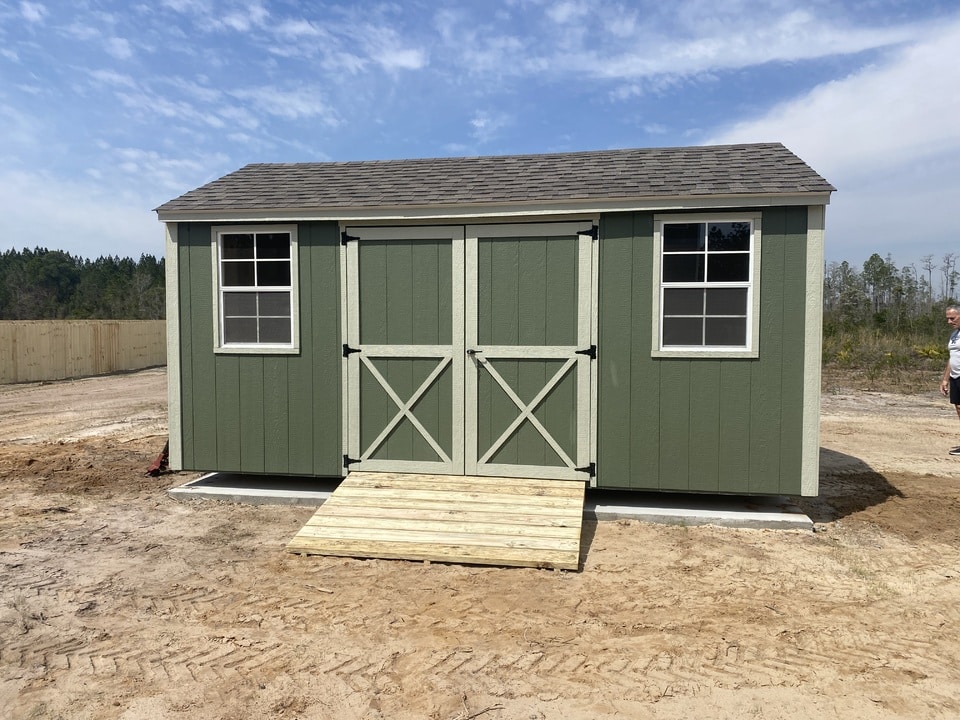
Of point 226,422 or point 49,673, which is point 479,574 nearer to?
point 49,673

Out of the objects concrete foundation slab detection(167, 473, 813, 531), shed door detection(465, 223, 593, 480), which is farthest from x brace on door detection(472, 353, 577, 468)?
concrete foundation slab detection(167, 473, 813, 531)

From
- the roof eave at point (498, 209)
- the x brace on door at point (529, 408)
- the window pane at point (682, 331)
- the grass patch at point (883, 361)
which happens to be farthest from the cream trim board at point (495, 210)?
the grass patch at point (883, 361)

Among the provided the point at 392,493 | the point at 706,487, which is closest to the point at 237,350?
the point at 392,493

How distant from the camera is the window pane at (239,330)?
6.17m

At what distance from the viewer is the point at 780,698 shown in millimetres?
2900

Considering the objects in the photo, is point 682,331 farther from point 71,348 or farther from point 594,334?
point 71,348

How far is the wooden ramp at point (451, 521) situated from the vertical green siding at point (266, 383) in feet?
2.17

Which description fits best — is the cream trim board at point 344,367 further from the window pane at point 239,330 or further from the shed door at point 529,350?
the shed door at point 529,350

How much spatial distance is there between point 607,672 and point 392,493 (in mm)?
2817

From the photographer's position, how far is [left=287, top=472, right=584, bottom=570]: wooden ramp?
4641mm

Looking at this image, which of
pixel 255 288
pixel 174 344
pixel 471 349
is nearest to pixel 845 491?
pixel 471 349

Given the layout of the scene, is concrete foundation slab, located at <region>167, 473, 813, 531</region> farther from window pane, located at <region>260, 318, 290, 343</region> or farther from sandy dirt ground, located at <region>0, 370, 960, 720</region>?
window pane, located at <region>260, 318, 290, 343</region>

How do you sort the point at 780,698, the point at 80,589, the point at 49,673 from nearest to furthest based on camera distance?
the point at 780,698, the point at 49,673, the point at 80,589

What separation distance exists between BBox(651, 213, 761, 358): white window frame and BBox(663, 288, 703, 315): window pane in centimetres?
4
